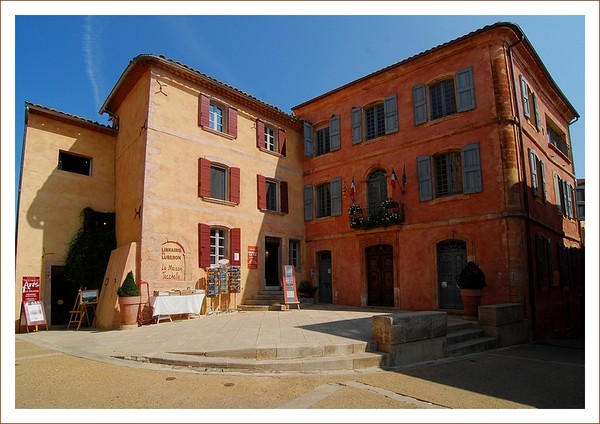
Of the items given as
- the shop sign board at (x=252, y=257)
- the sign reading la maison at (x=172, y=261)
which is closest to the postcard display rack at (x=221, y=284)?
the shop sign board at (x=252, y=257)

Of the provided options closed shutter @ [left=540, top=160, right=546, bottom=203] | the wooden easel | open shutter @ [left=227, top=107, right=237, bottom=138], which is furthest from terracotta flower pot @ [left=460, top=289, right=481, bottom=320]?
the wooden easel

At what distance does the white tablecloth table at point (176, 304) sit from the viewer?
10961mm

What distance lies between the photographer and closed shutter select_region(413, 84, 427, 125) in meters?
13.7

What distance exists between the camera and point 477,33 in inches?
491

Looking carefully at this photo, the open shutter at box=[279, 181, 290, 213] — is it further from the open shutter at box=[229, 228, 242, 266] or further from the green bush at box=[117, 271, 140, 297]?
the green bush at box=[117, 271, 140, 297]

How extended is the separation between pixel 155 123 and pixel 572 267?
1662cm

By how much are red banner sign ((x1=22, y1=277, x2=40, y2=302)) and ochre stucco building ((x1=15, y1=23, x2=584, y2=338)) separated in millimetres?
246

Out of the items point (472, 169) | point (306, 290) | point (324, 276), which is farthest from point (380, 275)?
point (472, 169)

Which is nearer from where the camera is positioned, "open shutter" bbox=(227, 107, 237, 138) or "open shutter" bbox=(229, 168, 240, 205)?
"open shutter" bbox=(229, 168, 240, 205)

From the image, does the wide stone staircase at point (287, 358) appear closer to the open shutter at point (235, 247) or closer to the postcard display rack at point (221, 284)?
the postcard display rack at point (221, 284)

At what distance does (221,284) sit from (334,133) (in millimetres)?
7701

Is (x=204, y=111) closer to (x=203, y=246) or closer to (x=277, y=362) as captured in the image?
(x=203, y=246)

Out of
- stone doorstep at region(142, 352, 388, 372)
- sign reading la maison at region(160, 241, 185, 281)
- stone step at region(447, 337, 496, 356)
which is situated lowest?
stone step at region(447, 337, 496, 356)

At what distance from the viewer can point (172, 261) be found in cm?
1211
